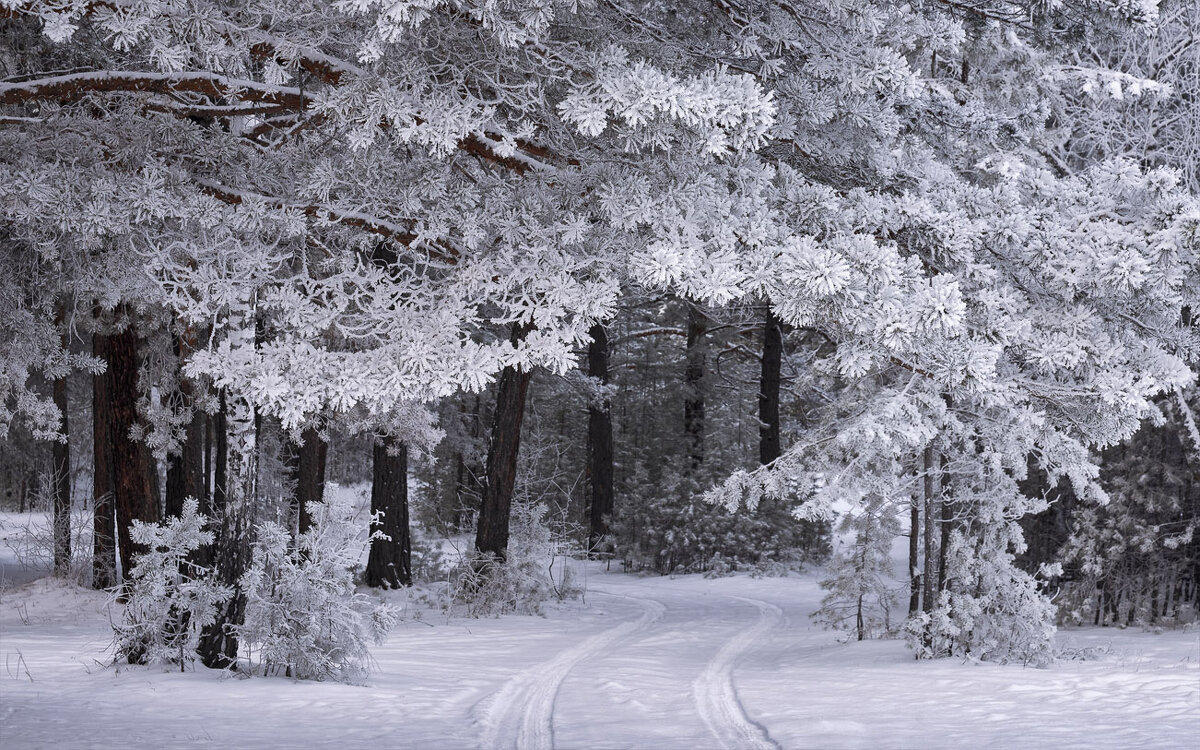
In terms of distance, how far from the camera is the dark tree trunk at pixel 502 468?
15.8 meters

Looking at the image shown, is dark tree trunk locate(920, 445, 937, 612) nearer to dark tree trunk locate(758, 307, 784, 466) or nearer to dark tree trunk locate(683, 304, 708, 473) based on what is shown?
dark tree trunk locate(758, 307, 784, 466)

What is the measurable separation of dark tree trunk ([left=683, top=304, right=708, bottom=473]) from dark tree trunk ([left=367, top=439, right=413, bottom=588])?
10.3m

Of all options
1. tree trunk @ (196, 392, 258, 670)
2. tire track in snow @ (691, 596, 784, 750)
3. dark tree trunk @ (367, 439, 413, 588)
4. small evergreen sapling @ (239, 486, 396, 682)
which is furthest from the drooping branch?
dark tree trunk @ (367, 439, 413, 588)

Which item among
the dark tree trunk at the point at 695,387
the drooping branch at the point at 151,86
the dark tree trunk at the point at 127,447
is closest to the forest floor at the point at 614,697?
the dark tree trunk at the point at 127,447

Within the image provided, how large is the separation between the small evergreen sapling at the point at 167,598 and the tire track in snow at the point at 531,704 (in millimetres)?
2407

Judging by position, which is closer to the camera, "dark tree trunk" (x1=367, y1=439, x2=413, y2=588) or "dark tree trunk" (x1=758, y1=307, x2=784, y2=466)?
"dark tree trunk" (x1=367, y1=439, x2=413, y2=588)

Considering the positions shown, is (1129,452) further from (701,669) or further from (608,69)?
(608,69)

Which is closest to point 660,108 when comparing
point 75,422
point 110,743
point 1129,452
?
point 110,743

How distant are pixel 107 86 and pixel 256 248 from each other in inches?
55.5

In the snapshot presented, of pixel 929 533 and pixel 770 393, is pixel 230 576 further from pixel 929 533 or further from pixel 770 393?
pixel 770 393

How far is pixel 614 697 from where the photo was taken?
852 cm

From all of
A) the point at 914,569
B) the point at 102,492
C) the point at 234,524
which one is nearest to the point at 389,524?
the point at 102,492

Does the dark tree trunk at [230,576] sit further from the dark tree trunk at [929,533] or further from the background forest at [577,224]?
the dark tree trunk at [929,533]

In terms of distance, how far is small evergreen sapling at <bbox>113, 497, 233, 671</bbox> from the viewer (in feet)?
26.5
